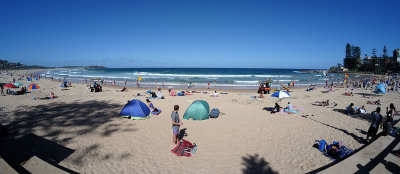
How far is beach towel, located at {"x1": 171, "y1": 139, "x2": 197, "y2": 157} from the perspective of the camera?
5.86 metres

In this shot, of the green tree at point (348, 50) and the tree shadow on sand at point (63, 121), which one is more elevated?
the green tree at point (348, 50)

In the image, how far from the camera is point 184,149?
6.06m

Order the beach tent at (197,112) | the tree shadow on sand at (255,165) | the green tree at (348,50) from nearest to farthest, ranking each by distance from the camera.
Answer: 1. the tree shadow on sand at (255,165)
2. the beach tent at (197,112)
3. the green tree at (348,50)

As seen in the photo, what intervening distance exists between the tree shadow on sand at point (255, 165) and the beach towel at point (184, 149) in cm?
170

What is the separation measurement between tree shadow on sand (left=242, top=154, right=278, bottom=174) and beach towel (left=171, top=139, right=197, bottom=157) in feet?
5.56

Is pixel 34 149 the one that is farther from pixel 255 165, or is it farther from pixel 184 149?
pixel 255 165

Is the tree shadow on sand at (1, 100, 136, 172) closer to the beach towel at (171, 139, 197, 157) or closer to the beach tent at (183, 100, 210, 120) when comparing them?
the beach towel at (171, 139, 197, 157)

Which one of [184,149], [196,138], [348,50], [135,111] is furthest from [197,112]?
[348,50]

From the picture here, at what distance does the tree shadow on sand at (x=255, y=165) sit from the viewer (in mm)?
5054

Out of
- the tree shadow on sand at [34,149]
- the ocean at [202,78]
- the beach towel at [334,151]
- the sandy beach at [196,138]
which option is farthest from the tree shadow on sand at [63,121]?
the ocean at [202,78]

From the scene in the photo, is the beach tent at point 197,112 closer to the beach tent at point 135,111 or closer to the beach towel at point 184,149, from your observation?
the beach tent at point 135,111

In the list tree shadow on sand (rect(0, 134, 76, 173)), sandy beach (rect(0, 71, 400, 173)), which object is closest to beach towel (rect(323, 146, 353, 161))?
sandy beach (rect(0, 71, 400, 173))

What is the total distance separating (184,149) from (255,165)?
2278 mm

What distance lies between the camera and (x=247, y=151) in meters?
6.23
